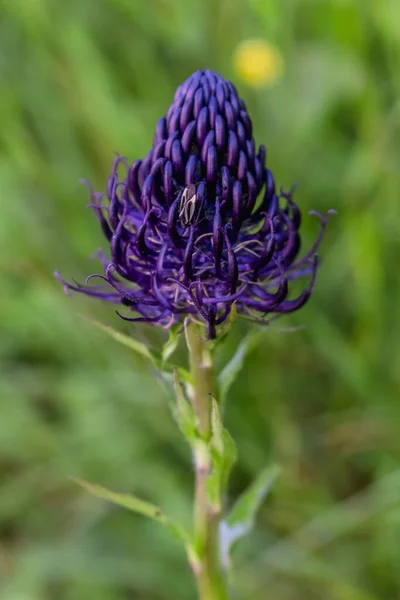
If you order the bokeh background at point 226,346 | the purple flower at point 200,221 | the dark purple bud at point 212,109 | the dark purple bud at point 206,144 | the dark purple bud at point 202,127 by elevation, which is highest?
the dark purple bud at point 212,109

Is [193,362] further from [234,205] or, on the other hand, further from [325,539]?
[325,539]

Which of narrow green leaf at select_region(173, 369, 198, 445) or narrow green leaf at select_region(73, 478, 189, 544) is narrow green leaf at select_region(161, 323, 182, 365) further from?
narrow green leaf at select_region(73, 478, 189, 544)

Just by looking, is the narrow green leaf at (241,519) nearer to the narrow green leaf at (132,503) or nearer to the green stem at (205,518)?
the green stem at (205,518)

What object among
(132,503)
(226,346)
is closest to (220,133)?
(132,503)

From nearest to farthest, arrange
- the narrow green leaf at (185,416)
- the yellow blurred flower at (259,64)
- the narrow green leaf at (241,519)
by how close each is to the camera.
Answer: the narrow green leaf at (185,416) → the narrow green leaf at (241,519) → the yellow blurred flower at (259,64)

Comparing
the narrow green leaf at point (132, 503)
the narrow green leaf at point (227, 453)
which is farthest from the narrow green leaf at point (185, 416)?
the narrow green leaf at point (132, 503)

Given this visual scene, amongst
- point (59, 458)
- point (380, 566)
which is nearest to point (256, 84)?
point (59, 458)

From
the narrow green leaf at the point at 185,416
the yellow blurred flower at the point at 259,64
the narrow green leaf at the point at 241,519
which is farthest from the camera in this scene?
the yellow blurred flower at the point at 259,64
